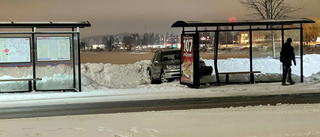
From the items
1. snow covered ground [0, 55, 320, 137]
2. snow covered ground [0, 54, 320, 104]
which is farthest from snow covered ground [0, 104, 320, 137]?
snow covered ground [0, 54, 320, 104]

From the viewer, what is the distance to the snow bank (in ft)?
56.7

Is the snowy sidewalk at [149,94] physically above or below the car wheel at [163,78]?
below

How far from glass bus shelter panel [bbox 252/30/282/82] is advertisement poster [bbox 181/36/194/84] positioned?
10.9ft

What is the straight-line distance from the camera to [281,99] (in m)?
13.0

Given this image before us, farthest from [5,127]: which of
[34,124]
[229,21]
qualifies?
[229,21]

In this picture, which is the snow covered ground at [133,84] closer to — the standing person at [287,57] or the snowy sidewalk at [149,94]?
the snowy sidewalk at [149,94]

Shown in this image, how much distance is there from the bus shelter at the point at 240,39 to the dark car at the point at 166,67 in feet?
5.12

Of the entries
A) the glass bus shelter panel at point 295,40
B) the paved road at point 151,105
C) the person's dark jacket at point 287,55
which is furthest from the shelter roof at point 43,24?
the glass bus shelter panel at point 295,40

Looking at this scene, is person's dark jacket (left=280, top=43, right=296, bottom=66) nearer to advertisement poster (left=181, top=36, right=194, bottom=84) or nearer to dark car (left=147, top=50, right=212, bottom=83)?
dark car (left=147, top=50, right=212, bottom=83)

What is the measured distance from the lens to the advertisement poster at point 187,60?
16.8 m

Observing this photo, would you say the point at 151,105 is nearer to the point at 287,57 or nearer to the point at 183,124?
the point at 183,124

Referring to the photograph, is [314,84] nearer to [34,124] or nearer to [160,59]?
[160,59]

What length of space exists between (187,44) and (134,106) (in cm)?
552

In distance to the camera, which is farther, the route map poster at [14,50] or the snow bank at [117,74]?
the snow bank at [117,74]
